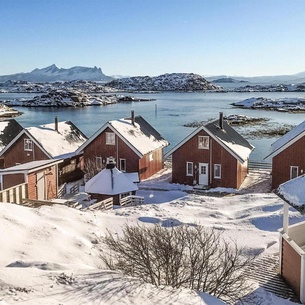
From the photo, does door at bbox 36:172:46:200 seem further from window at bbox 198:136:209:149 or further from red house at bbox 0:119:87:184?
window at bbox 198:136:209:149

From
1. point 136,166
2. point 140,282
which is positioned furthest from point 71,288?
point 136,166

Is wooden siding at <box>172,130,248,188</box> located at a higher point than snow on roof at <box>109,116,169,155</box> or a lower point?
lower

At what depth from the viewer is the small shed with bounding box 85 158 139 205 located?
26.4 metres

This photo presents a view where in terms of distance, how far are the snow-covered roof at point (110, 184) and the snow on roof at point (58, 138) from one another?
7.82 metres

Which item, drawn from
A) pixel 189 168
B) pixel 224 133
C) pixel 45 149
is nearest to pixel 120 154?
pixel 189 168

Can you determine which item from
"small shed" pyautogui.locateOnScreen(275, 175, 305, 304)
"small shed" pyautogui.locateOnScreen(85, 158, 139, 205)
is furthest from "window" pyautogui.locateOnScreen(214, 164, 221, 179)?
"small shed" pyautogui.locateOnScreen(275, 175, 305, 304)

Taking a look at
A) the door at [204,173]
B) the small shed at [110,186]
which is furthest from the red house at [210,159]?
the small shed at [110,186]

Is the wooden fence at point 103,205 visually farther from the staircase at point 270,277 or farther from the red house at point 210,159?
the red house at point 210,159

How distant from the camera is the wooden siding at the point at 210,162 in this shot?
103 feet

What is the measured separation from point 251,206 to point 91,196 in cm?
997

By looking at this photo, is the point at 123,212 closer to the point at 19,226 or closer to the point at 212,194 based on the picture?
the point at 19,226

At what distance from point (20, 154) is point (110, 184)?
1181cm

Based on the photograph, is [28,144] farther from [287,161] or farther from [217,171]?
[287,161]

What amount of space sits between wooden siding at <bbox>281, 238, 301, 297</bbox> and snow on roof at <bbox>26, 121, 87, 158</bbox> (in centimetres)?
2307
